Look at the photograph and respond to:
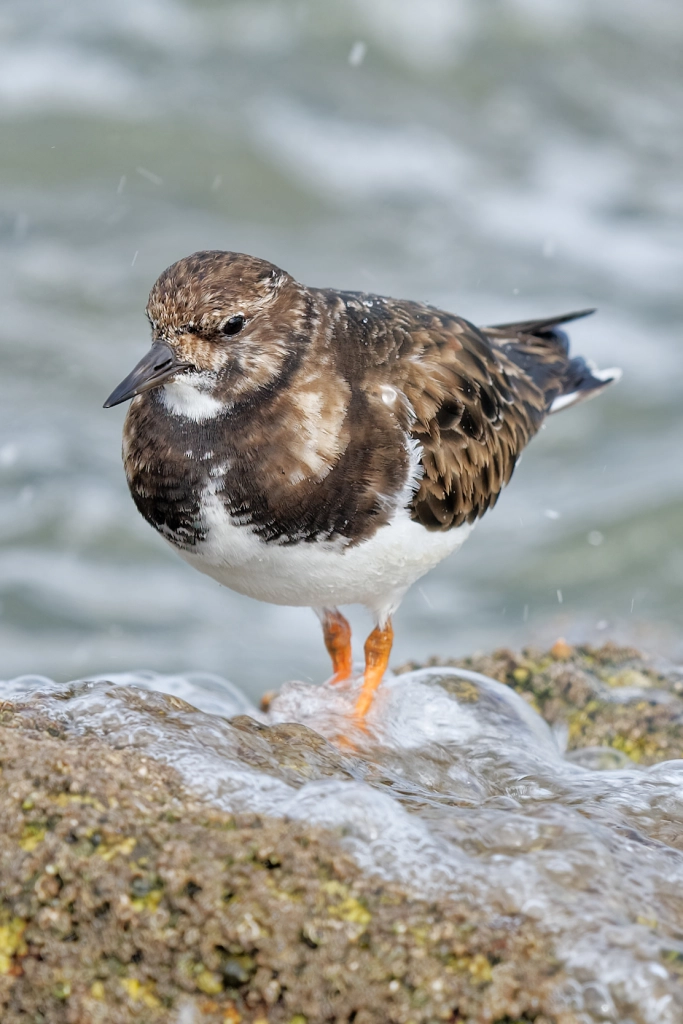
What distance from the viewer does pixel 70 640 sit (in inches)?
245

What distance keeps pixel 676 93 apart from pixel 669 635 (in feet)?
23.4

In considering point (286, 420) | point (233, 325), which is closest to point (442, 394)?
point (286, 420)

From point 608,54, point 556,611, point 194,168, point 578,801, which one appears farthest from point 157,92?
point 578,801

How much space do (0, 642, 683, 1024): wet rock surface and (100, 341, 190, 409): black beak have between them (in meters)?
0.73

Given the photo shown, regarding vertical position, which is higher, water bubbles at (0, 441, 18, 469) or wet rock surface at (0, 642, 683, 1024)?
water bubbles at (0, 441, 18, 469)

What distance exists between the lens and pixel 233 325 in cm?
291

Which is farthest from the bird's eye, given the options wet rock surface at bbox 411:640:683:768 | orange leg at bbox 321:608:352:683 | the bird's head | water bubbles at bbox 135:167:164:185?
water bubbles at bbox 135:167:164:185

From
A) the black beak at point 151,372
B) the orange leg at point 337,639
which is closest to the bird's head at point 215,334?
the black beak at point 151,372

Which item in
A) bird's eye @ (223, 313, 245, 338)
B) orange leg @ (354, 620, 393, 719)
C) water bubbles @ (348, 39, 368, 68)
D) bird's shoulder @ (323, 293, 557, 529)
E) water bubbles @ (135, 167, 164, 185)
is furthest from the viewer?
water bubbles @ (348, 39, 368, 68)

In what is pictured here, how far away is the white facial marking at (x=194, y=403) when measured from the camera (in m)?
2.94

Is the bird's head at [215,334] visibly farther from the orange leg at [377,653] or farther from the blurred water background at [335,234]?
the blurred water background at [335,234]

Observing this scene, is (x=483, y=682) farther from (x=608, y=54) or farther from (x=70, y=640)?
(x=608, y=54)

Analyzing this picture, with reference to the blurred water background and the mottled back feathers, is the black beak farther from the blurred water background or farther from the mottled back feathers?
the blurred water background

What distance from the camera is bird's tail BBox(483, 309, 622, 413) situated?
4461 millimetres
